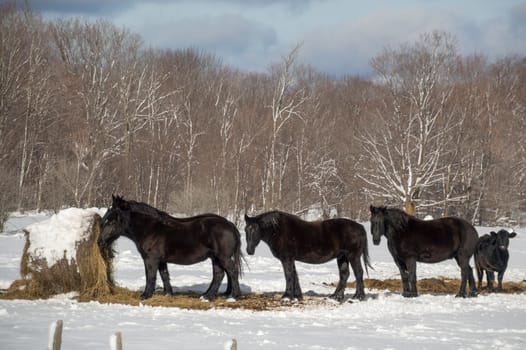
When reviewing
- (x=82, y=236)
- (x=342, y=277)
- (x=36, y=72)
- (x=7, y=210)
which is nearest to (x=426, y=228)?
(x=342, y=277)

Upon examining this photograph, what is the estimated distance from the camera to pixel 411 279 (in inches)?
503

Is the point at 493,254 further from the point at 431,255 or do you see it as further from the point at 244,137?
the point at 244,137

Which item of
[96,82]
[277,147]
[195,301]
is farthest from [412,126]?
[195,301]

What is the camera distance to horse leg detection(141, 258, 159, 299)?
445 inches

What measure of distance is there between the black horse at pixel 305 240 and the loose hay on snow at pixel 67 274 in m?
2.73

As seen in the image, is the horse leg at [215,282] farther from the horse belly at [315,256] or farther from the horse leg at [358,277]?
the horse leg at [358,277]

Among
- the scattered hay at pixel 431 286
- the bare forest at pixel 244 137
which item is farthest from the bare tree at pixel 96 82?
the scattered hay at pixel 431 286

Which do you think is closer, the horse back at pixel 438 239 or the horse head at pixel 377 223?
the horse head at pixel 377 223

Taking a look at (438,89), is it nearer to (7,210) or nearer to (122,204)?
(7,210)

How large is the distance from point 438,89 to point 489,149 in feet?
22.6

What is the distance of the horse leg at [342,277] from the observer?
1210 centimetres

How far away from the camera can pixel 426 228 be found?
43.3 ft

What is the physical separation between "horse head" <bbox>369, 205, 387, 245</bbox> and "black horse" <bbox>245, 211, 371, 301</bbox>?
21.4 inches

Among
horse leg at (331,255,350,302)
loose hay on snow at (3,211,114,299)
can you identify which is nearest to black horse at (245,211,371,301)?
horse leg at (331,255,350,302)
